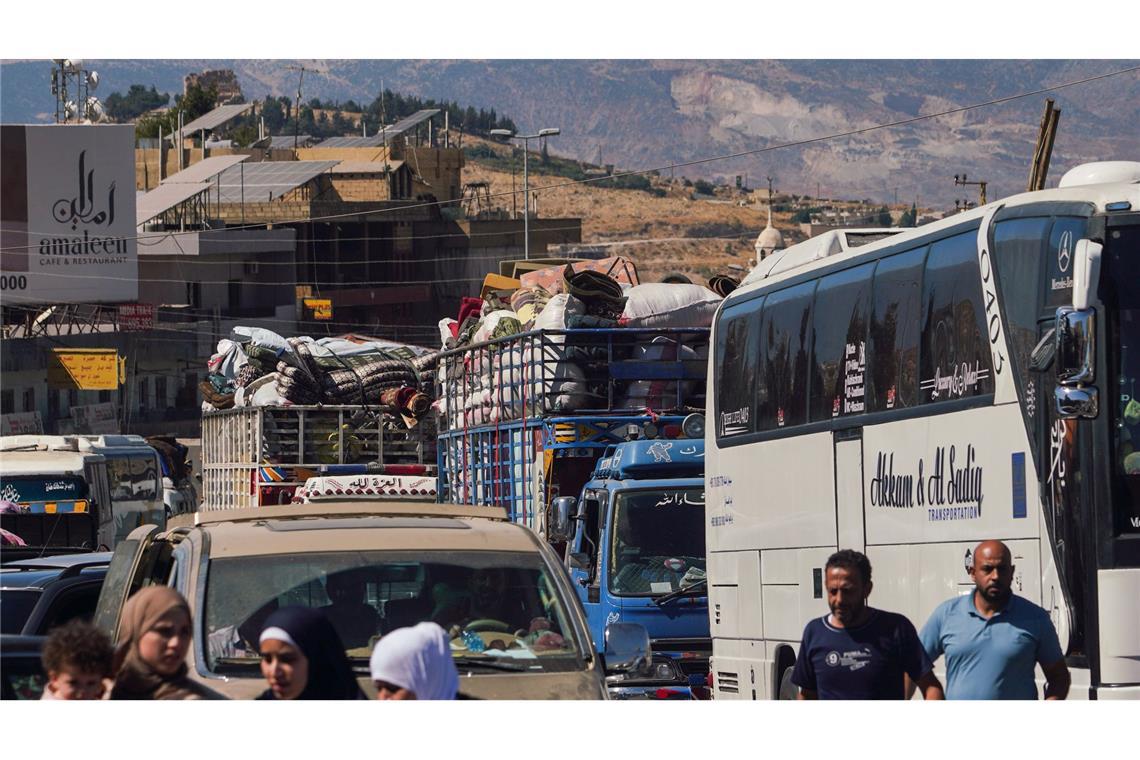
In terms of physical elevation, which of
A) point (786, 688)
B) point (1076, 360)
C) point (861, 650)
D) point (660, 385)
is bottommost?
point (786, 688)

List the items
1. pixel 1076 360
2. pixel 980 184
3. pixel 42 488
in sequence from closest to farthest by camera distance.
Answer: pixel 1076 360 → pixel 42 488 → pixel 980 184

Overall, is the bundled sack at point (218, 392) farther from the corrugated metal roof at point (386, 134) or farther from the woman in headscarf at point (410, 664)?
the corrugated metal roof at point (386, 134)

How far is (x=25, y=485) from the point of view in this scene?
89.4ft

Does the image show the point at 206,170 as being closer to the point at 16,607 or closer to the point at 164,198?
the point at 164,198

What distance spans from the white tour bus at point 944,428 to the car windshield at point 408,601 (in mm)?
2803

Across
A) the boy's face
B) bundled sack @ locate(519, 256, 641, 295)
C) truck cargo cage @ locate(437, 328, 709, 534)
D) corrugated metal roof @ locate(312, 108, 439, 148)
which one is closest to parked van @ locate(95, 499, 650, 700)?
the boy's face

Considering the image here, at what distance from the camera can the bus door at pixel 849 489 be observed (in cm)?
1186

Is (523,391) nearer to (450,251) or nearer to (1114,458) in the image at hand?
(1114,458)

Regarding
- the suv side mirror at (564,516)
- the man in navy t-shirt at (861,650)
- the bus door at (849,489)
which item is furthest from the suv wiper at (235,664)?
the suv side mirror at (564,516)

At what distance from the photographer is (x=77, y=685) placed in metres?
6.20

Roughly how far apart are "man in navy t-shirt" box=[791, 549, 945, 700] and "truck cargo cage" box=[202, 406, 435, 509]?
906 inches

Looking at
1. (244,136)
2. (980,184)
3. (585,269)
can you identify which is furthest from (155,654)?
(244,136)

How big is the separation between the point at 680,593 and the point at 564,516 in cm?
156

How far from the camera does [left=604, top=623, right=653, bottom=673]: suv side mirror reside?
770cm
